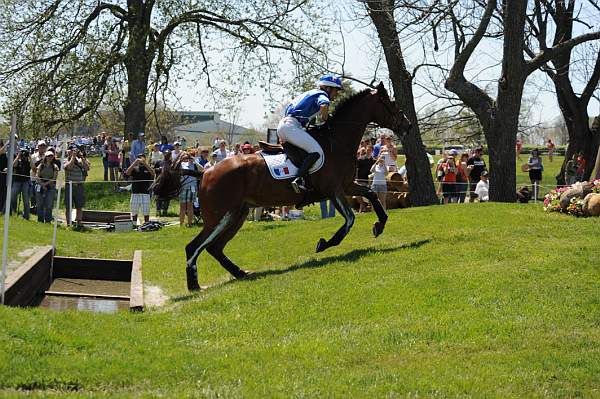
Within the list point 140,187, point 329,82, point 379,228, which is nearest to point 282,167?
point 329,82

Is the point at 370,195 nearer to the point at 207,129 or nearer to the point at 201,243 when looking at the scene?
the point at 201,243

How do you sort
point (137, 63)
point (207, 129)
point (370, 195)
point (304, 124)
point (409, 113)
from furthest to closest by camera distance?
1. point (207, 129)
2. point (137, 63)
3. point (409, 113)
4. point (370, 195)
5. point (304, 124)

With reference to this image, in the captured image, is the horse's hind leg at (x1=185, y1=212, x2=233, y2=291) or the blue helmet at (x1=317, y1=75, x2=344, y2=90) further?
the blue helmet at (x1=317, y1=75, x2=344, y2=90)

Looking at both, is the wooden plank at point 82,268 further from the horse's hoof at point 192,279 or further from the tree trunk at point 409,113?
the tree trunk at point 409,113

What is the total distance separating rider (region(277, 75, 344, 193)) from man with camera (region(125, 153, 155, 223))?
35.8 feet

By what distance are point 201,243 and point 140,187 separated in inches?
424

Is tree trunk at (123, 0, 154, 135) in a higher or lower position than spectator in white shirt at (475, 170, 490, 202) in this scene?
higher

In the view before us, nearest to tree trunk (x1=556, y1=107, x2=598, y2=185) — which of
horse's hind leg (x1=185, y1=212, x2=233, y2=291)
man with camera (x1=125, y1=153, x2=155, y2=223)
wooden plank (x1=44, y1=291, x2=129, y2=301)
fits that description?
man with camera (x1=125, y1=153, x2=155, y2=223)

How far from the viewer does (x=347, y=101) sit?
1400 centimetres

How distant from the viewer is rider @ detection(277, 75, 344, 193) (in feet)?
→ 42.8

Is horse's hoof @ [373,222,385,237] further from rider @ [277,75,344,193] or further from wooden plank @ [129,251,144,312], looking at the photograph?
wooden plank @ [129,251,144,312]

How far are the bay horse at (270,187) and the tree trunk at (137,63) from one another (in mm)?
19885

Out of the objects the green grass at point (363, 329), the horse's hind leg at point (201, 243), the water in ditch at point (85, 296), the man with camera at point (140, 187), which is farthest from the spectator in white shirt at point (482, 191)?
the horse's hind leg at point (201, 243)

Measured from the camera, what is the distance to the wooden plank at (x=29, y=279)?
39.1 ft
